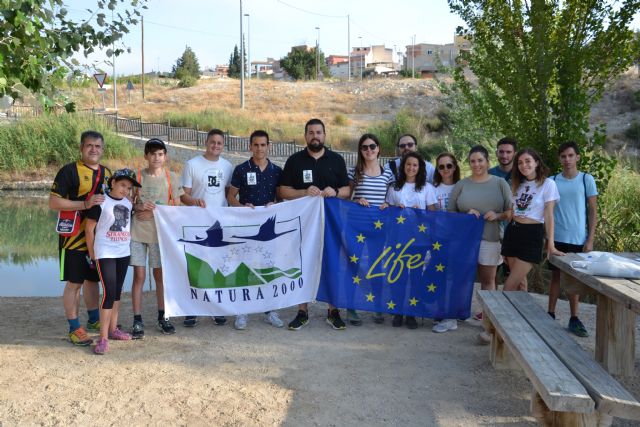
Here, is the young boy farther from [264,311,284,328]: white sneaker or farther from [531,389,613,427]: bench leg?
[531,389,613,427]: bench leg

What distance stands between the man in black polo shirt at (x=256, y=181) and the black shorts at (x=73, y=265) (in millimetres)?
1572

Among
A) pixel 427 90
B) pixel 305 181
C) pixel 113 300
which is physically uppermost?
pixel 427 90

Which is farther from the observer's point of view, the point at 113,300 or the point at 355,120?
the point at 355,120

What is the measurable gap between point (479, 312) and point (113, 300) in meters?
3.86

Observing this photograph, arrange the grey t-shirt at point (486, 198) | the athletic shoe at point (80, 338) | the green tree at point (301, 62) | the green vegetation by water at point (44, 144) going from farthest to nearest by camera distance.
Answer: the green tree at point (301, 62) → the green vegetation by water at point (44, 144) → the grey t-shirt at point (486, 198) → the athletic shoe at point (80, 338)

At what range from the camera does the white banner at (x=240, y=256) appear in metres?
6.18

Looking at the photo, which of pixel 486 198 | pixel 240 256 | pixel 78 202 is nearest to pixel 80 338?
pixel 78 202

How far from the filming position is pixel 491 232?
6270 mm

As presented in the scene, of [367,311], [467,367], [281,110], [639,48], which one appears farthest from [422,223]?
[281,110]

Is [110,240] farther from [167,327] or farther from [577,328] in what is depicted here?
[577,328]

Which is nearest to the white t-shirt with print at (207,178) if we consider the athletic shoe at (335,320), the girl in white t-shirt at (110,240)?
the girl in white t-shirt at (110,240)

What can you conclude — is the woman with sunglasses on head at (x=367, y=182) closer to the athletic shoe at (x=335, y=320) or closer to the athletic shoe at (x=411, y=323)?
the athletic shoe at (x=335, y=320)

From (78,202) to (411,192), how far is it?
10.5 ft

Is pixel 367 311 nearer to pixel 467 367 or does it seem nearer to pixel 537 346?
pixel 467 367
